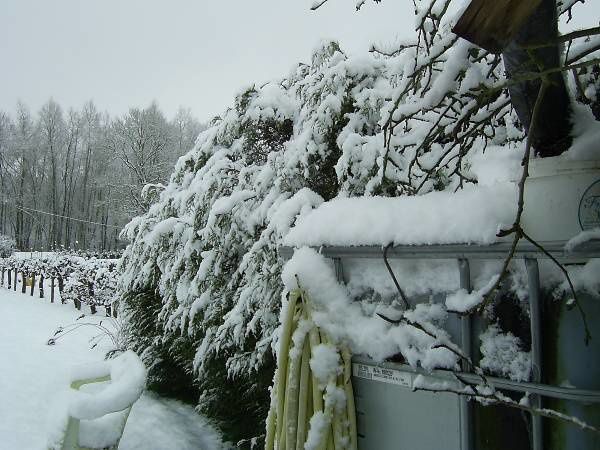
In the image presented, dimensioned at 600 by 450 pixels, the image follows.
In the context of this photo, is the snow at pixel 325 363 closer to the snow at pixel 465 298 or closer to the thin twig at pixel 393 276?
the thin twig at pixel 393 276

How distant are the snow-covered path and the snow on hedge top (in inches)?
102

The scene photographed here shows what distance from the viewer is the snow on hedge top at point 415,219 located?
141 centimetres

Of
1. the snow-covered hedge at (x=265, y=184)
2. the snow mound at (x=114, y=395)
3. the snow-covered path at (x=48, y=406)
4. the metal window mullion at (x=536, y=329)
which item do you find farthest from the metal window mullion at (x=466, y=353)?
the snow-covered path at (x=48, y=406)

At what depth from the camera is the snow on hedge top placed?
4.64ft

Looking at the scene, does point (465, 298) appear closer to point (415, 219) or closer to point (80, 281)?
point (415, 219)

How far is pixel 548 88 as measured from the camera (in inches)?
57.9

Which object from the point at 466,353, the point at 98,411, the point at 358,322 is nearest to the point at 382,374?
the point at 358,322

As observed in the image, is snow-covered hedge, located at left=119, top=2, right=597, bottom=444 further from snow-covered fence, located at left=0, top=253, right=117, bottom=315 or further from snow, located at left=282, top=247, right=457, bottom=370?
snow-covered fence, located at left=0, top=253, right=117, bottom=315

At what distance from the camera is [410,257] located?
1555mm

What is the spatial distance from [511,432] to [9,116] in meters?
52.4

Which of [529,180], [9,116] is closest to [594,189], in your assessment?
[529,180]

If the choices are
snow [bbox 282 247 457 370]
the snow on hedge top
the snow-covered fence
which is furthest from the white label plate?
the snow-covered fence

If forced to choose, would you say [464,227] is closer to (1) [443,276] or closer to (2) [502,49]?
(1) [443,276]

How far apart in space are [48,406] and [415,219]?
510cm
